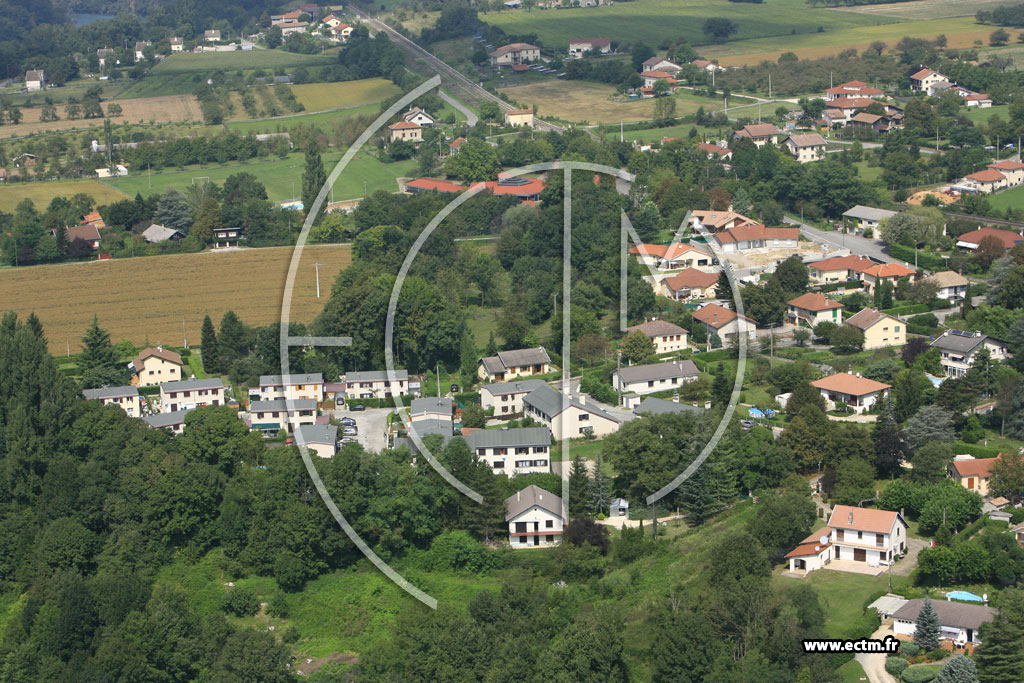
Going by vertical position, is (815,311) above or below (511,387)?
above

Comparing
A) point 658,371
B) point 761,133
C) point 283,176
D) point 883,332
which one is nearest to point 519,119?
point 761,133

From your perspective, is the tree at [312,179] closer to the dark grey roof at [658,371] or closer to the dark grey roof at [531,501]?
the dark grey roof at [658,371]

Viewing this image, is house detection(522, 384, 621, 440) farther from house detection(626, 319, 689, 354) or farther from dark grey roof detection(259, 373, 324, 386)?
dark grey roof detection(259, 373, 324, 386)

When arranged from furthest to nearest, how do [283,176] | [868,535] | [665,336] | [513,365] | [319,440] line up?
[283,176] → [665,336] → [513,365] → [319,440] → [868,535]

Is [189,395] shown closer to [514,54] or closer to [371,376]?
[371,376]

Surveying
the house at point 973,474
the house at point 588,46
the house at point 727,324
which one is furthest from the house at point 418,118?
the house at point 973,474

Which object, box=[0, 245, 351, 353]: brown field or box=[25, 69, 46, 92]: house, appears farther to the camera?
box=[25, 69, 46, 92]: house

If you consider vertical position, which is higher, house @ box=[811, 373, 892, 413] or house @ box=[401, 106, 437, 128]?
house @ box=[401, 106, 437, 128]

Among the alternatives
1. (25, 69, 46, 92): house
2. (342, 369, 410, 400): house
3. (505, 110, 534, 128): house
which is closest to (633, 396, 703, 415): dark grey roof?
(342, 369, 410, 400): house

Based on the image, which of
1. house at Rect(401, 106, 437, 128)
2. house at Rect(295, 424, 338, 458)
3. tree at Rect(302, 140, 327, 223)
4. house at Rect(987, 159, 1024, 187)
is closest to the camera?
house at Rect(295, 424, 338, 458)
